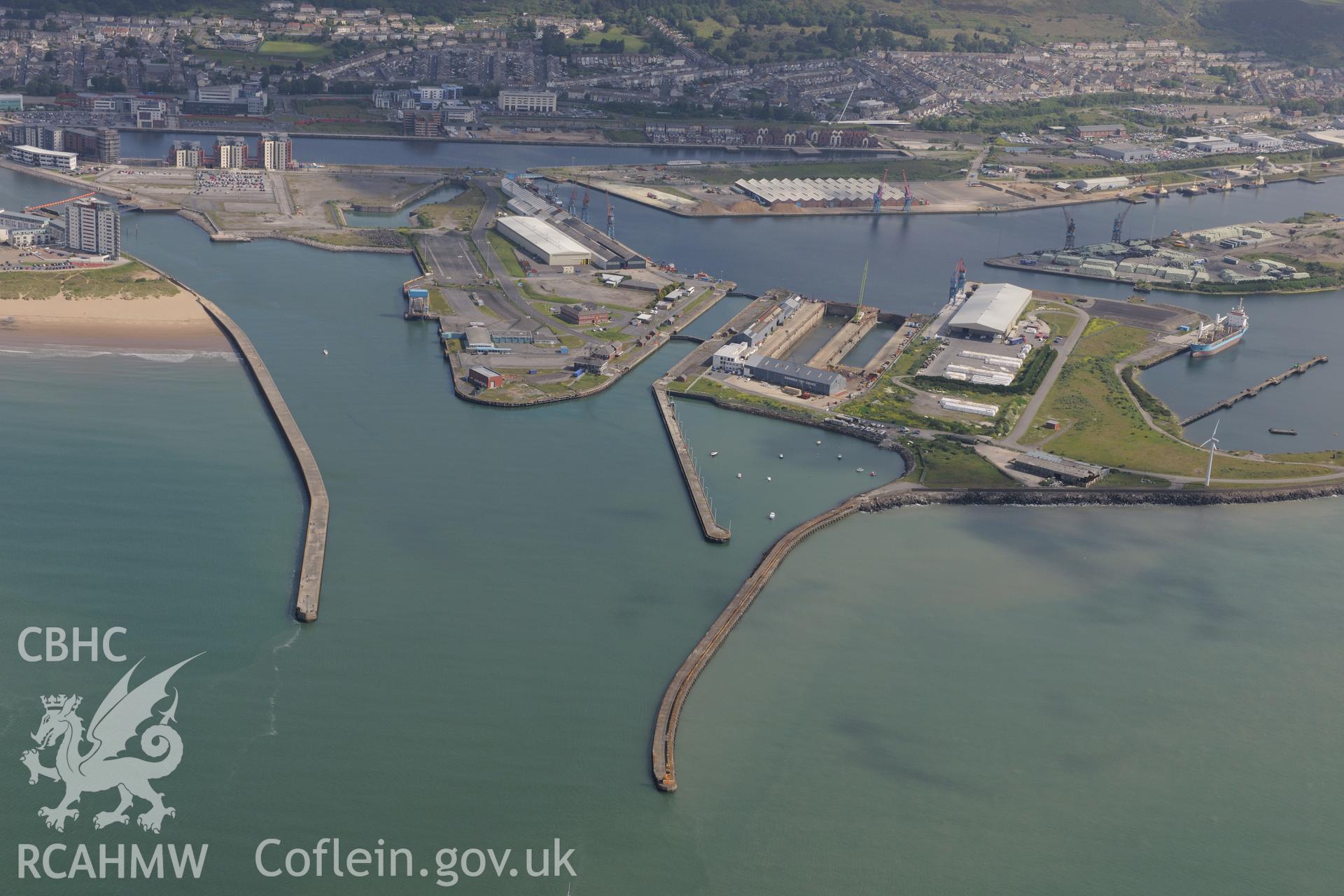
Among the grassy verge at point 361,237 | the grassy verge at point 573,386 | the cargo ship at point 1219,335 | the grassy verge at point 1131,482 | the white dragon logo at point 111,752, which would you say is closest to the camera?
the white dragon logo at point 111,752

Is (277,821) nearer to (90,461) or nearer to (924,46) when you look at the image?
(90,461)

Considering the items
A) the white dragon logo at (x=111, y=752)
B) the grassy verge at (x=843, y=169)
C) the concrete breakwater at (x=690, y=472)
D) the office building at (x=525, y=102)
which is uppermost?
the office building at (x=525, y=102)

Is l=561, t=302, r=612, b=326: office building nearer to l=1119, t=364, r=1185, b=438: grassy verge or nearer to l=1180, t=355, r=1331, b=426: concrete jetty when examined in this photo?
l=1119, t=364, r=1185, b=438: grassy verge

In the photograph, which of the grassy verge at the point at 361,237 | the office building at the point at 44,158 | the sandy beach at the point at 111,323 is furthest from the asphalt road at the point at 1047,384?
the office building at the point at 44,158

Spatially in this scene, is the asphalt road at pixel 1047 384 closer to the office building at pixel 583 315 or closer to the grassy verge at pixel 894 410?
the grassy verge at pixel 894 410

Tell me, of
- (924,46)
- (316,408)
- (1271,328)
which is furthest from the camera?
(924,46)

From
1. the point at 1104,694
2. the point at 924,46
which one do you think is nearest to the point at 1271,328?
the point at 1104,694

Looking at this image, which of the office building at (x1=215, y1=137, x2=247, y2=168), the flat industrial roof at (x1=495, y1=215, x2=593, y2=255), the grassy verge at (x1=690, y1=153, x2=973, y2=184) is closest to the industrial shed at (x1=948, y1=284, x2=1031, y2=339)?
the flat industrial roof at (x1=495, y1=215, x2=593, y2=255)
